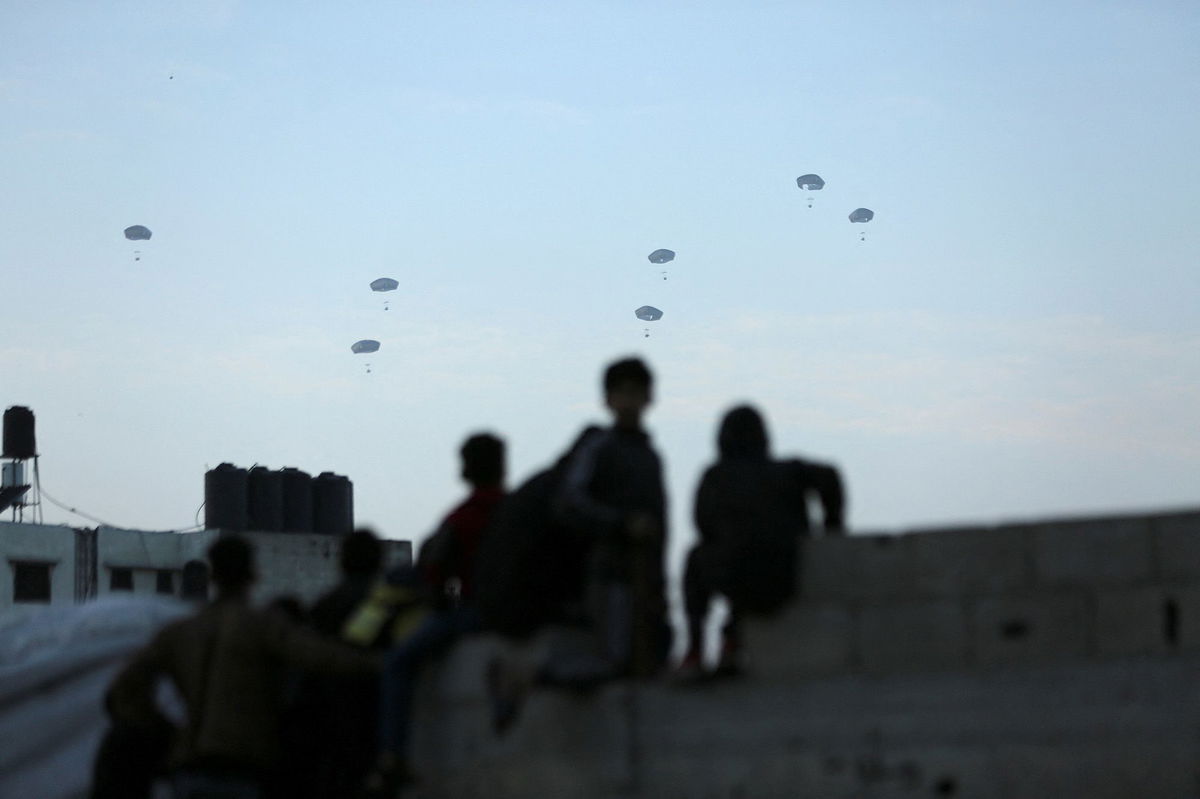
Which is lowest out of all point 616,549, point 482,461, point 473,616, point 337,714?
point 337,714

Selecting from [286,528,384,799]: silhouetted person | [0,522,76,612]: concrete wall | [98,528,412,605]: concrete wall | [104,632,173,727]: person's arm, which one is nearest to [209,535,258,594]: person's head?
[104,632,173,727]: person's arm

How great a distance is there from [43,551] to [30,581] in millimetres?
956

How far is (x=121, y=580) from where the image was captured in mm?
59938

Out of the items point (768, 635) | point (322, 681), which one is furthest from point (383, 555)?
point (768, 635)

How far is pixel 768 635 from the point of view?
7.68 meters

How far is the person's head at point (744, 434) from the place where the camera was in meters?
8.11

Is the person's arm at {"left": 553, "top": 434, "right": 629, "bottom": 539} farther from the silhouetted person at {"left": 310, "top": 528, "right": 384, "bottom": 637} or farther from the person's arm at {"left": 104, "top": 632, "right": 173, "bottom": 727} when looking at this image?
the person's arm at {"left": 104, "top": 632, "right": 173, "bottom": 727}

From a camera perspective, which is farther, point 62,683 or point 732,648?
point 62,683

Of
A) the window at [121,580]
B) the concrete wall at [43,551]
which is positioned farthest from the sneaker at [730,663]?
the window at [121,580]

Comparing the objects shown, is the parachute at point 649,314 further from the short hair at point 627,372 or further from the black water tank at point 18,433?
the short hair at point 627,372

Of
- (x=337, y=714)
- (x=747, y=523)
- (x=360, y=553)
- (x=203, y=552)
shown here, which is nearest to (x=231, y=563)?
(x=360, y=553)

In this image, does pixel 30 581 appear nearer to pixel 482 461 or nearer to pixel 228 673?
pixel 482 461

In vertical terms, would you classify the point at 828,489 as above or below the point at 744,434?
below

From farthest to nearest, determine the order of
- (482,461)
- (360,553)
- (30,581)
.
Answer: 1. (30,581)
2. (482,461)
3. (360,553)
